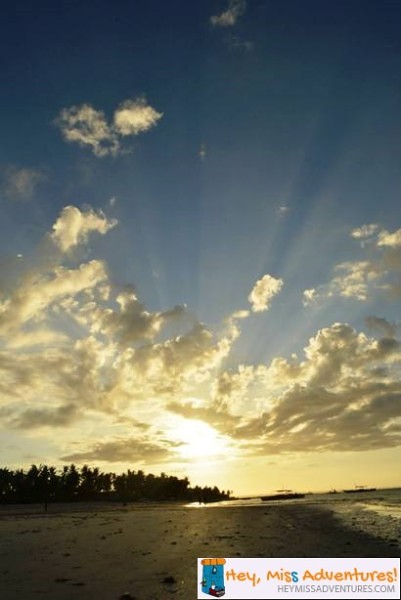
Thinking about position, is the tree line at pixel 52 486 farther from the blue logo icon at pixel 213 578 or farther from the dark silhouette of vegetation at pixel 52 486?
the blue logo icon at pixel 213 578

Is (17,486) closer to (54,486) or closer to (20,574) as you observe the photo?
(54,486)

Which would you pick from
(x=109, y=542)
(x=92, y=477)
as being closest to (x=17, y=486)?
(x=92, y=477)

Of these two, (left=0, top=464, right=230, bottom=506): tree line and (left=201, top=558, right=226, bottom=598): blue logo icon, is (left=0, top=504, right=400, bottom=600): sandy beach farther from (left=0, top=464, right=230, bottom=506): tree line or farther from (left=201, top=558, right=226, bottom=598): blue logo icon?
(left=0, top=464, right=230, bottom=506): tree line

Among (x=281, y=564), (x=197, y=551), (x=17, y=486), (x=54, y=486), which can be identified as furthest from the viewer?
(x=54, y=486)

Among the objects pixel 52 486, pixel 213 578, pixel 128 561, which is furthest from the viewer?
pixel 52 486

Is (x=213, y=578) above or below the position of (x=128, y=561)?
above

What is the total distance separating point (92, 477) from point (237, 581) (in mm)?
196745

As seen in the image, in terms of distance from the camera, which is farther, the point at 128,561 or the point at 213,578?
the point at 128,561

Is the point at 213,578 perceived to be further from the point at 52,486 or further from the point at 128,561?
the point at 52,486

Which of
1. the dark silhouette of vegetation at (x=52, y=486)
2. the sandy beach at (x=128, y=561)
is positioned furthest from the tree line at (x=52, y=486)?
the sandy beach at (x=128, y=561)

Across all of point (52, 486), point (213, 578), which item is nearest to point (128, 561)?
point (213, 578)

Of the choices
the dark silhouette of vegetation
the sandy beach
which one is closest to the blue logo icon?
the sandy beach

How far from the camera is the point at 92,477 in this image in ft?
622

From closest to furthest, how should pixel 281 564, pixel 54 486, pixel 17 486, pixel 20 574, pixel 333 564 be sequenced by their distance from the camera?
pixel 281 564 < pixel 333 564 < pixel 20 574 < pixel 17 486 < pixel 54 486
